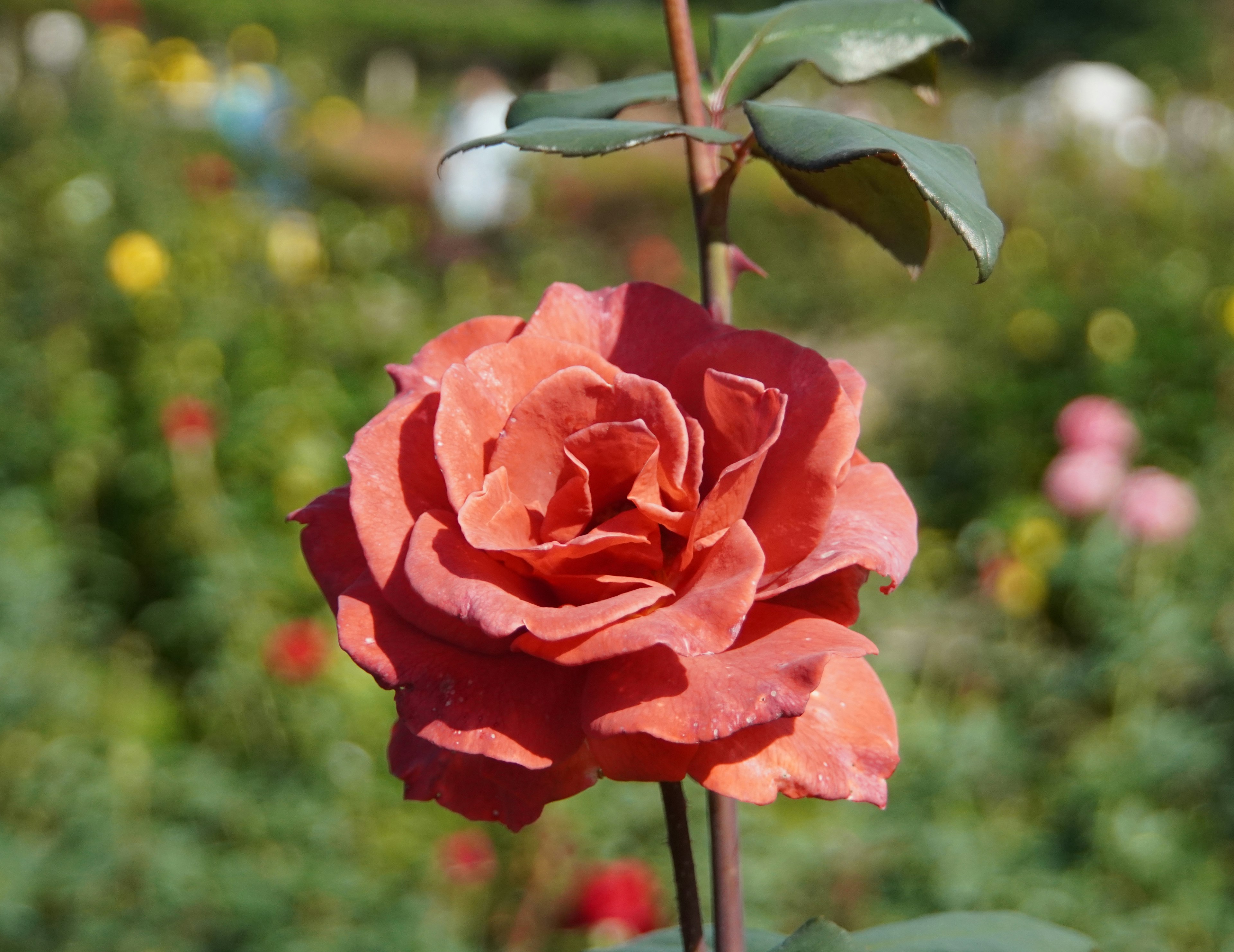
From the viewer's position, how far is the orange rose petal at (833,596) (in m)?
0.38

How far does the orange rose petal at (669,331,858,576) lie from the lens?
1.21ft

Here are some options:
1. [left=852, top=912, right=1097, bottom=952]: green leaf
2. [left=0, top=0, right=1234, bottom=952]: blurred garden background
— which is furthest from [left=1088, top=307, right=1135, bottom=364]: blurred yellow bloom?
[left=852, top=912, right=1097, bottom=952]: green leaf

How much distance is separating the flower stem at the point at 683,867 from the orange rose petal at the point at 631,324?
0.51 ft

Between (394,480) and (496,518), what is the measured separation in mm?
42

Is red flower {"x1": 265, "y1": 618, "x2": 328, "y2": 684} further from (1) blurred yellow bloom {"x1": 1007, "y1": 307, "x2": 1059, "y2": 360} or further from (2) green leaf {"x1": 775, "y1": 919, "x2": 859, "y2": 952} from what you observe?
(1) blurred yellow bloom {"x1": 1007, "y1": 307, "x2": 1059, "y2": 360}

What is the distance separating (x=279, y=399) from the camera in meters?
2.38

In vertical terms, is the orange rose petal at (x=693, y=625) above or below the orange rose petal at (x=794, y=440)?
below

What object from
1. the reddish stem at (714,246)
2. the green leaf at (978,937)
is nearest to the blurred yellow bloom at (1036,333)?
the green leaf at (978,937)

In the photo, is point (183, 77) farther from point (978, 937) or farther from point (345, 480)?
point (978, 937)

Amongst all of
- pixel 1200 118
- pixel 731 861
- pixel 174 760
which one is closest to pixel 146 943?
pixel 174 760

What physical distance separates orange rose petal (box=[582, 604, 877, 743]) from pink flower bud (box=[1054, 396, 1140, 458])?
1898 millimetres

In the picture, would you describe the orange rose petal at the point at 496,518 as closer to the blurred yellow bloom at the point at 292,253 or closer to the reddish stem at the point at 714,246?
the reddish stem at the point at 714,246

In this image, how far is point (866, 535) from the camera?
0.37 meters

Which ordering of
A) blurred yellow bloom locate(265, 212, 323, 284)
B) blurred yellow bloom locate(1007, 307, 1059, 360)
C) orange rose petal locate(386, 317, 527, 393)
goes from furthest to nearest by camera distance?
1. blurred yellow bloom locate(1007, 307, 1059, 360)
2. blurred yellow bloom locate(265, 212, 323, 284)
3. orange rose petal locate(386, 317, 527, 393)
